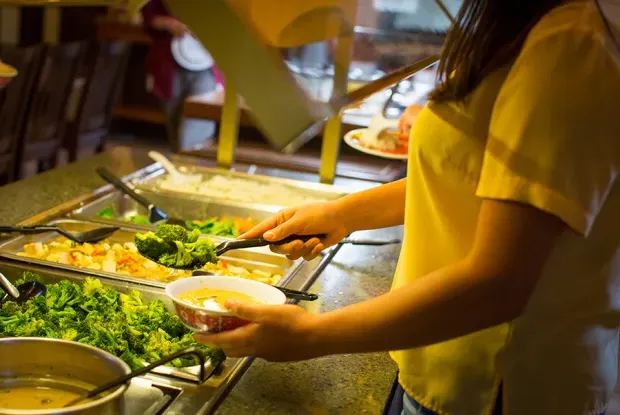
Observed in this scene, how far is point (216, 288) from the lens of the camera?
136 centimetres

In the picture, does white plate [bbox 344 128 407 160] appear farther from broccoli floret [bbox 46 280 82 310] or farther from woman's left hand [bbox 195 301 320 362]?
woman's left hand [bbox 195 301 320 362]

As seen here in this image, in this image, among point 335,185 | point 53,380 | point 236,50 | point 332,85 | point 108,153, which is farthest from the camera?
point 108,153

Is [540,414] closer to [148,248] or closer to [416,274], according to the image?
[416,274]

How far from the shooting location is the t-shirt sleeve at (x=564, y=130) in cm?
89

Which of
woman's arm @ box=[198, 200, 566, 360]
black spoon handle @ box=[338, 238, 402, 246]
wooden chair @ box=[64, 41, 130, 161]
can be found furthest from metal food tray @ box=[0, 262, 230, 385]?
wooden chair @ box=[64, 41, 130, 161]

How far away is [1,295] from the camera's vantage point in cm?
142

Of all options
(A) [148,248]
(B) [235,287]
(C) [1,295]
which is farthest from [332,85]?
(C) [1,295]

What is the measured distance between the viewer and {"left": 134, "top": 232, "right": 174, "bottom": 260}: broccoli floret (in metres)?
1.50

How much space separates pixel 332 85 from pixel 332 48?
18cm

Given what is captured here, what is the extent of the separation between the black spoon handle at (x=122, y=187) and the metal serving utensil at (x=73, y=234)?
0.24 meters

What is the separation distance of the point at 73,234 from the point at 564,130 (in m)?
1.33

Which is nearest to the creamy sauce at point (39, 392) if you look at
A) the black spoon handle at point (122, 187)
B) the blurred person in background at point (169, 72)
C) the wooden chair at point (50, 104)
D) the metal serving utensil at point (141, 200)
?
the metal serving utensil at point (141, 200)

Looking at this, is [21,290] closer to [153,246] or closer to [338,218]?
[153,246]

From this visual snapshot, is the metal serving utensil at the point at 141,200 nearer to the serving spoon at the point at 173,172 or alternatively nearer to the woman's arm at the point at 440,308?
the serving spoon at the point at 173,172
